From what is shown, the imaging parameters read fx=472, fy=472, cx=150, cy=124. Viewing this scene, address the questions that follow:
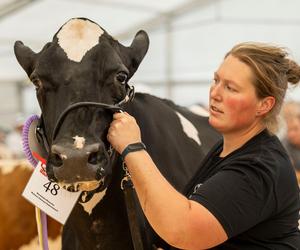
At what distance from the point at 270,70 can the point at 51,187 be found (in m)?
0.78

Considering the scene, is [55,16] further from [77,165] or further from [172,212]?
[172,212]

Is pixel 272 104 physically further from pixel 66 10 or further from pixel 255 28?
pixel 255 28

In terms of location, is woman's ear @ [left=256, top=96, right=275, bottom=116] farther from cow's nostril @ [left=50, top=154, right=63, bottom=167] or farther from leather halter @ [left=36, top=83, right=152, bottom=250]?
cow's nostril @ [left=50, top=154, right=63, bottom=167]

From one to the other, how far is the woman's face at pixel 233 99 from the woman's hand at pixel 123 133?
195 millimetres

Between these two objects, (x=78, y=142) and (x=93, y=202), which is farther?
(x=93, y=202)

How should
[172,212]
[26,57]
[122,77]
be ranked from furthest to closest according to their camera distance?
[26,57], [122,77], [172,212]

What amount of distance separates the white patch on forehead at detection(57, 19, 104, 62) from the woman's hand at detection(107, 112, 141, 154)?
0.25 metres

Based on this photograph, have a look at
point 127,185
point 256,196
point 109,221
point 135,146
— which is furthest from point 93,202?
point 256,196

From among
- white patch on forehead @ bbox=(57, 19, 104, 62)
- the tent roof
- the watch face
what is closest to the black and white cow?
white patch on forehead @ bbox=(57, 19, 104, 62)

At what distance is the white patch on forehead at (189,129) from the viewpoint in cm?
193

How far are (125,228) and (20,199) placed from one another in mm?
1168

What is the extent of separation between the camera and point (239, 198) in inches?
38.0

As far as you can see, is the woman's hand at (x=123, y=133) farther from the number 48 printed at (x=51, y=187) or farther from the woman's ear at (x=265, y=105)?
the number 48 printed at (x=51, y=187)

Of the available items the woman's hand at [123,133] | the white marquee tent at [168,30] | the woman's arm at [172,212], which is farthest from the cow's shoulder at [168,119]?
the white marquee tent at [168,30]
